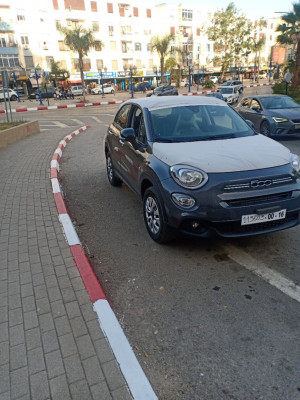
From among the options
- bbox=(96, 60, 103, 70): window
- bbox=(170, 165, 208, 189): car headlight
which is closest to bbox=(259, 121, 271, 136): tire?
bbox=(170, 165, 208, 189): car headlight

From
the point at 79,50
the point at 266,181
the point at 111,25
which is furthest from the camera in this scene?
the point at 111,25

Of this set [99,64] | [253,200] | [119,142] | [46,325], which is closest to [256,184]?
[253,200]

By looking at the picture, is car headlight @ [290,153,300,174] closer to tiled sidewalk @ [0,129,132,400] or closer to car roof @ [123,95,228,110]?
car roof @ [123,95,228,110]

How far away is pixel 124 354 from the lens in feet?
7.86

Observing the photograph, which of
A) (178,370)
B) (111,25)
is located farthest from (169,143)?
(111,25)

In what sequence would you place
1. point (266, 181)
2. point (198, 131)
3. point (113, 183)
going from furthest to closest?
point (113, 183), point (198, 131), point (266, 181)

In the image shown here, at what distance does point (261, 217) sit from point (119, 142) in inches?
117

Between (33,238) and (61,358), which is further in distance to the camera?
(33,238)

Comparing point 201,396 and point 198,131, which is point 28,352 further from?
point 198,131

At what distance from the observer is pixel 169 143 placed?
416 cm

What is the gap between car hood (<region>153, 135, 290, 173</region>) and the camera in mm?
3480

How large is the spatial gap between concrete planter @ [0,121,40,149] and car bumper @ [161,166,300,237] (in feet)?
31.9

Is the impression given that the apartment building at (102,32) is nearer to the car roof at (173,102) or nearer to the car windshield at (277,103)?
the car windshield at (277,103)

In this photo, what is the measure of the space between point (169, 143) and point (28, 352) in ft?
9.26
